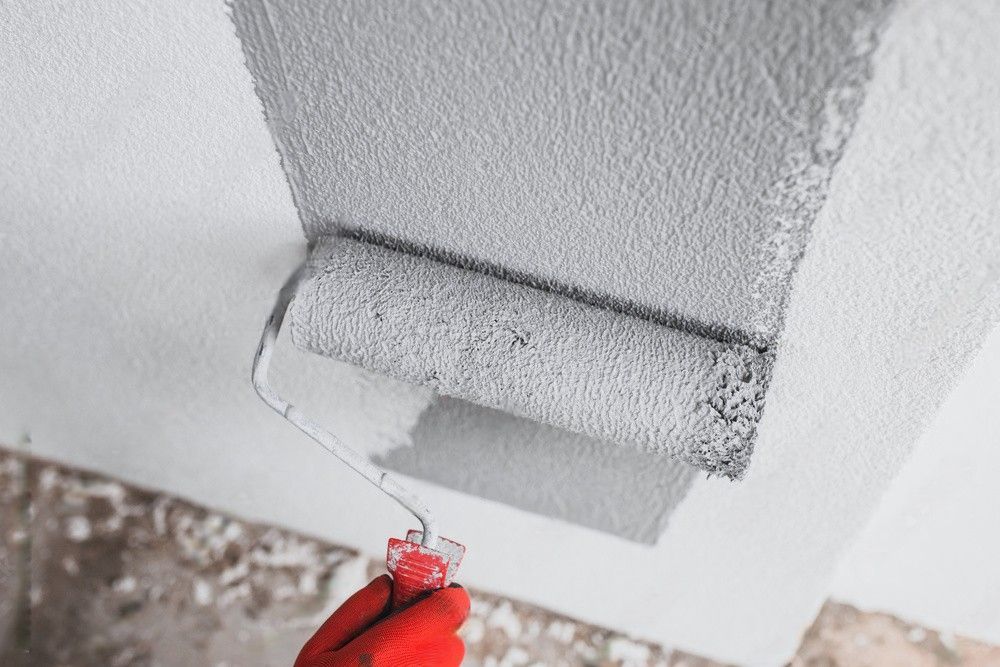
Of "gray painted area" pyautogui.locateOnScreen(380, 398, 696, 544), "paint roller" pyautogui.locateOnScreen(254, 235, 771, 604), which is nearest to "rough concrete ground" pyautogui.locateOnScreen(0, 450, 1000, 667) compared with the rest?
"gray painted area" pyautogui.locateOnScreen(380, 398, 696, 544)

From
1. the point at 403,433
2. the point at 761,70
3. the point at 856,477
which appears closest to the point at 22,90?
the point at 403,433

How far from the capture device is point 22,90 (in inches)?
28.8

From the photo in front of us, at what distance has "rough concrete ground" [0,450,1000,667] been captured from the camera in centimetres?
121

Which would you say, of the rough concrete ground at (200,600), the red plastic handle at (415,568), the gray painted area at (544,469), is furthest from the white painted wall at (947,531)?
the red plastic handle at (415,568)

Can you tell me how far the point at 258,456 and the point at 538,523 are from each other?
391 mm

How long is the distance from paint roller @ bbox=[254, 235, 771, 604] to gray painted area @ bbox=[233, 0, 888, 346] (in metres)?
0.03

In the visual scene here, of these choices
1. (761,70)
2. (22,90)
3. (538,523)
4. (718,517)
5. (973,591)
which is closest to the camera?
(761,70)

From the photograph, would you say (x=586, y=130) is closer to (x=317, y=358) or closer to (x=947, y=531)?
(x=317, y=358)

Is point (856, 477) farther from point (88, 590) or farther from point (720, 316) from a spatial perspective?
point (88, 590)

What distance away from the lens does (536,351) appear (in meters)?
0.70

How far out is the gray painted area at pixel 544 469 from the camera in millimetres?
895

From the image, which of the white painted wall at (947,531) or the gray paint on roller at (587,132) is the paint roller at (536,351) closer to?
the gray paint on roller at (587,132)

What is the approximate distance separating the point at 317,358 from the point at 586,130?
453 millimetres

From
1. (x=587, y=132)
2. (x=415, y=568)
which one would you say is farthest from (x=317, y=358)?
(x=587, y=132)
